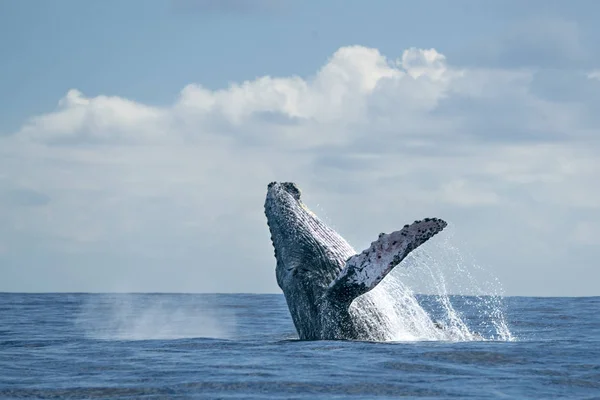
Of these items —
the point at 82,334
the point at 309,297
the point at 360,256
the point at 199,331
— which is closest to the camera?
the point at 360,256

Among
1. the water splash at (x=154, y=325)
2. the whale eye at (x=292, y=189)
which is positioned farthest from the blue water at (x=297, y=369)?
the water splash at (x=154, y=325)

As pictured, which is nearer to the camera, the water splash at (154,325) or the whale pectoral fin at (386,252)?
the whale pectoral fin at (386,252)

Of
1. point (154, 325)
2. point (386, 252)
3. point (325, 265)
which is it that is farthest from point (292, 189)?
point (154, 325)

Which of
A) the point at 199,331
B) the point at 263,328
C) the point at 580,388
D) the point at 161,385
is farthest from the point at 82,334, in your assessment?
the point at 580,388

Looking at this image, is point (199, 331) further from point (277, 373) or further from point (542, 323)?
point (277, 373)

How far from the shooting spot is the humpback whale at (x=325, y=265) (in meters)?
12.7

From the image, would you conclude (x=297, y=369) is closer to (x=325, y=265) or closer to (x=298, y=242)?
(x=325, y=265)

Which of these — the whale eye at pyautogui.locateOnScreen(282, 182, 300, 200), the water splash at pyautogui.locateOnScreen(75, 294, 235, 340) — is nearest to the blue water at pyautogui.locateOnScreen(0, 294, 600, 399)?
the whale eye at pyautogui.locateOnScreen(282, 182, 300, 200)

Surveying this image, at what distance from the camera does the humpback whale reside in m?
12.7

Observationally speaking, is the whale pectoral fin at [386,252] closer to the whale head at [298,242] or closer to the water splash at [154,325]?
the whale head at [298,242]

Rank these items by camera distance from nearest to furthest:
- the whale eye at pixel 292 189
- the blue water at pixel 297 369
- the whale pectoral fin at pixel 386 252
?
1. the blue water at pixel 297 369
2. the whale pectoral fin at pixel 386 252
3. the whale eye at pixel 292 189

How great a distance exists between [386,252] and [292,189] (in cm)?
334

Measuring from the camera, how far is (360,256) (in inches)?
501

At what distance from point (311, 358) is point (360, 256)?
173cm
